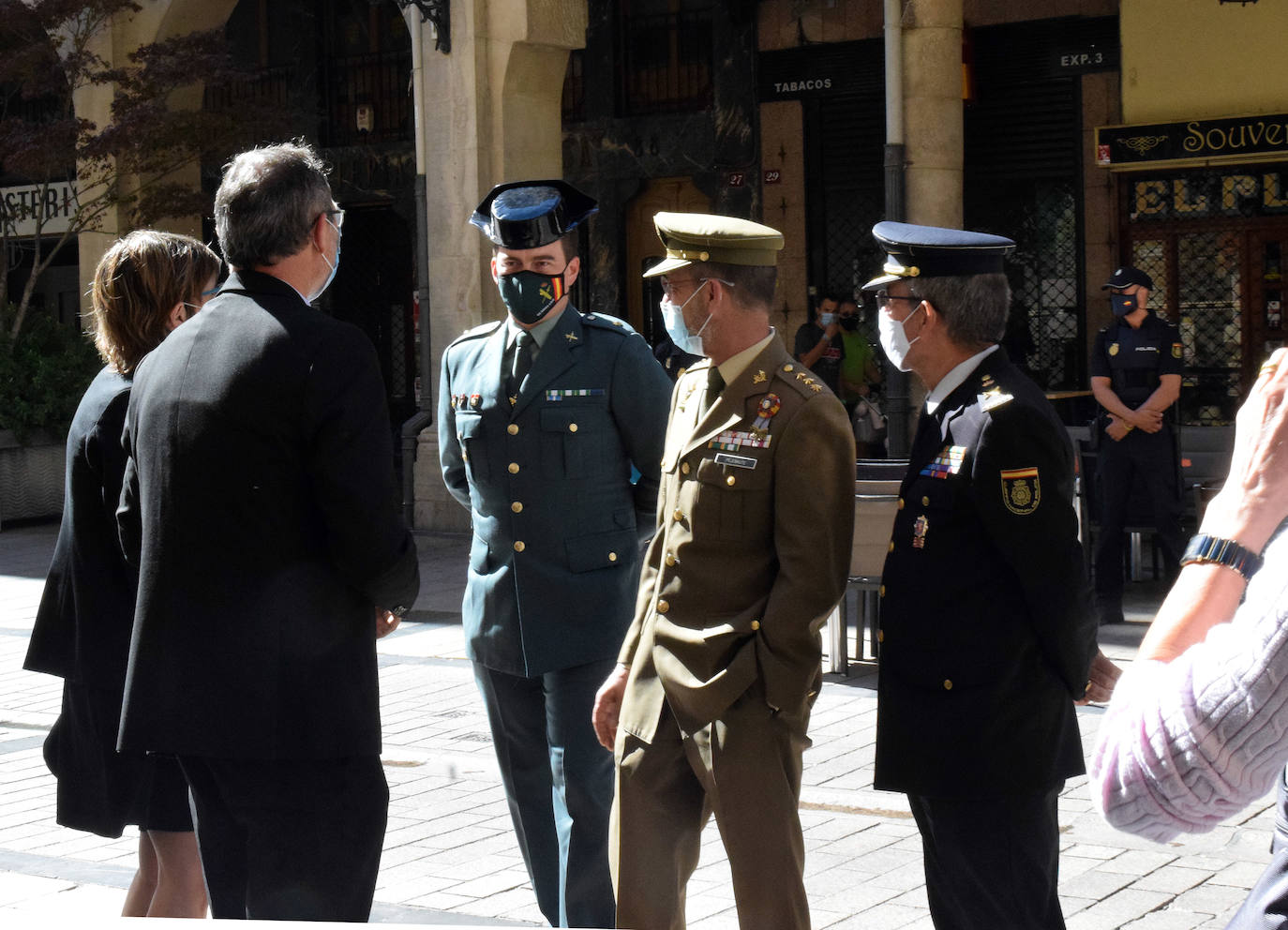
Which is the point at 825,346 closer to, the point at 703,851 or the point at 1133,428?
the point at 1133,428

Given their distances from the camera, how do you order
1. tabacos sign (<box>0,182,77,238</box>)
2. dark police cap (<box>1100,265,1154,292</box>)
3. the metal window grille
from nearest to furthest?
dark police cap (<box>1100,265,1154,292</box>)
tabacos sign (<box>0,182,77,238</box>)
the metal window grille

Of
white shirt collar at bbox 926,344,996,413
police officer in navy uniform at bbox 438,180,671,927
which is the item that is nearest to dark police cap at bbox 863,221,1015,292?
white shirt collar at bbox 926,344,996,413

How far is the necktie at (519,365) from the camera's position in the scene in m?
4.59

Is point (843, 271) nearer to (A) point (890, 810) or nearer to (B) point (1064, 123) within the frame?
(B) point (1064, 123)

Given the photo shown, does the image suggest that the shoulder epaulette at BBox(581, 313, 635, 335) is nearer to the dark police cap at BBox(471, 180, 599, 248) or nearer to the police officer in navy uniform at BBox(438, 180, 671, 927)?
the police officer in navy uniform at BBox(438, 180, 671, 927)

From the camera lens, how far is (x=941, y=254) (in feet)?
12.0

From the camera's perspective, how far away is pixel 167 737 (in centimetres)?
332

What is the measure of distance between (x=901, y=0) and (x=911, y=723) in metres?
10.9

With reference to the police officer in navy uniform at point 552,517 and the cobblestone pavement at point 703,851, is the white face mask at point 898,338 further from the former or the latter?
the cobblestone pavement at point 703,851

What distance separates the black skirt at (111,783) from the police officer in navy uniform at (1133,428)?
691cm

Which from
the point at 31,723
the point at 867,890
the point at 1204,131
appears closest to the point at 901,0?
the point at 1204,131

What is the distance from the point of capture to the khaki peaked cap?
377 centimetres

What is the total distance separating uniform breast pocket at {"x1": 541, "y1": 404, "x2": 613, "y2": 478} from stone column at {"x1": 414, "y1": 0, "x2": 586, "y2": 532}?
33.0ft

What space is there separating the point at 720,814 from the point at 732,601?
44cm
